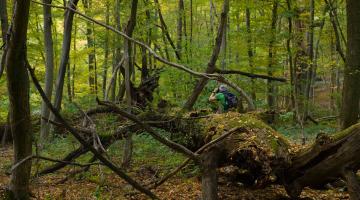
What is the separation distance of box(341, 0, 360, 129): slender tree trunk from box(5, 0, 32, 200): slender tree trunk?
6.61m

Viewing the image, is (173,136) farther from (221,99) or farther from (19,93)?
(19,93)

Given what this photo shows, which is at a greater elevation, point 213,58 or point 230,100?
point 213,58

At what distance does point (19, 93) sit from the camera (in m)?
4.39

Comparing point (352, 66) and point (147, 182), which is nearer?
point (147, 182)

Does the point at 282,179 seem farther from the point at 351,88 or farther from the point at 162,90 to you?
the point at 162,90

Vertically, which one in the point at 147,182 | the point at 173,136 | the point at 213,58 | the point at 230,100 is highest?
the point at 213,58

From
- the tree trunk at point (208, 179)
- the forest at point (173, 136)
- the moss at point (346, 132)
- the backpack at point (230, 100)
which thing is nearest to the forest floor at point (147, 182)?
the forest at point (173, 136)

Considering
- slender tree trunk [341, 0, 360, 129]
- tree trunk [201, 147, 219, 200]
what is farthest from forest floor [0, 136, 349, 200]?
slender tree trunk [341, 0, 360, 129]

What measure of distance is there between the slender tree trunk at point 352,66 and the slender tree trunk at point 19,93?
661cm

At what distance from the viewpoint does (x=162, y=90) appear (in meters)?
14.4

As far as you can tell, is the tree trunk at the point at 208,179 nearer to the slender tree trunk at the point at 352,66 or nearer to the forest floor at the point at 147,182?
the forest floor at the point at 147,182

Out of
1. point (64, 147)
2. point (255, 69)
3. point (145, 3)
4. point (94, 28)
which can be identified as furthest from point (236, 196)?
point (94, 28)

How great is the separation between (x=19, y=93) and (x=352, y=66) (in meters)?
6.77

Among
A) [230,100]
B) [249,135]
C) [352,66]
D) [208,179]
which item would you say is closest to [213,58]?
[230,100]
